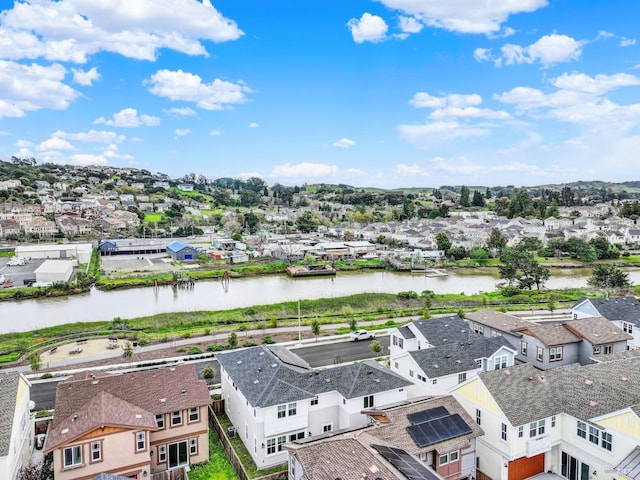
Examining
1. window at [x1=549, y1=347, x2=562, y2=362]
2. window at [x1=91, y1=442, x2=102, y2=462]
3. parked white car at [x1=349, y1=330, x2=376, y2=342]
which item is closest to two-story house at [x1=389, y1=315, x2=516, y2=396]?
window at [x1=549, y1=347, x2=562, y2=362]

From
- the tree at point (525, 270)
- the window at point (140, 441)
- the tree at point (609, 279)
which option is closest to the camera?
the window at point (140, 441)

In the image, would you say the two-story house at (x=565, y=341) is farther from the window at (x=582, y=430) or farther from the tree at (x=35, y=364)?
the tree at (x=35, y=364)

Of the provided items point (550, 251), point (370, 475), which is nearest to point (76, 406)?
point (370, 475)

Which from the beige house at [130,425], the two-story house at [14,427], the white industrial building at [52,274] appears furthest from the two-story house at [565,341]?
the white industrial building at [52,274]

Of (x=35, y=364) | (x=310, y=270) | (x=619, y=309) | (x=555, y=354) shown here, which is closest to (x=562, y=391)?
(x=555, y=354)

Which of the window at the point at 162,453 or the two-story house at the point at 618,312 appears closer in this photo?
the window at the point at 162,453

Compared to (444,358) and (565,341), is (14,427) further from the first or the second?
(565,341)

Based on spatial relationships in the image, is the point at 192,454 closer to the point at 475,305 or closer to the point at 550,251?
the point at 475,305

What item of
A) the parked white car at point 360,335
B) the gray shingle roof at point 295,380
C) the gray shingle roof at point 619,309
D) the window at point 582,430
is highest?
the gray shingle roof at point 619,309

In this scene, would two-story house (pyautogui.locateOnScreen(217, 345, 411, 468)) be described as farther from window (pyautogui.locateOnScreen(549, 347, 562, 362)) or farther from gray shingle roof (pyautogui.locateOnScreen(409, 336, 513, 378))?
window (pyautogui.locateOnScreen(549, 347, 562, 362))
